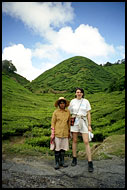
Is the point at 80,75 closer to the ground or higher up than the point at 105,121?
higher up

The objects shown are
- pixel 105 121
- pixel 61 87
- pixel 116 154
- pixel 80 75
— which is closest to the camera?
pixel 116 154

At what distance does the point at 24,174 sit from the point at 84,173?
1.42 meters

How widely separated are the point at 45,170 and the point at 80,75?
45809 mm

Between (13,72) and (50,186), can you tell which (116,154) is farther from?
(13,72)

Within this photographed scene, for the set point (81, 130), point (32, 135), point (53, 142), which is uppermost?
point (81, 130)

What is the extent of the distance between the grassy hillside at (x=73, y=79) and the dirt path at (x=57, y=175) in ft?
109

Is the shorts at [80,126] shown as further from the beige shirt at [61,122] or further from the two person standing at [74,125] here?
the beige shirt at [61,122]

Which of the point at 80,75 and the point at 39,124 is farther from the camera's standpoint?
the point at 80,75

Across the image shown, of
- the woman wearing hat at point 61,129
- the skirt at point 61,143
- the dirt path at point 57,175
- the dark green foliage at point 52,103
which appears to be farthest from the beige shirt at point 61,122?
the dark green foliage at point 52,103

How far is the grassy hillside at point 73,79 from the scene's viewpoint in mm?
41844

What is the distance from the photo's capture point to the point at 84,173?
4.27 m

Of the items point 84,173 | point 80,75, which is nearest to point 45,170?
point 84,173

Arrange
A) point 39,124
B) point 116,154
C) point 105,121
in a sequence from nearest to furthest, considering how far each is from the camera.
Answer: point 116,154 < point 39,124 < point 105,121

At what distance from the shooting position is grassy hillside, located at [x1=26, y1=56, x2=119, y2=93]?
41844 millimetres
